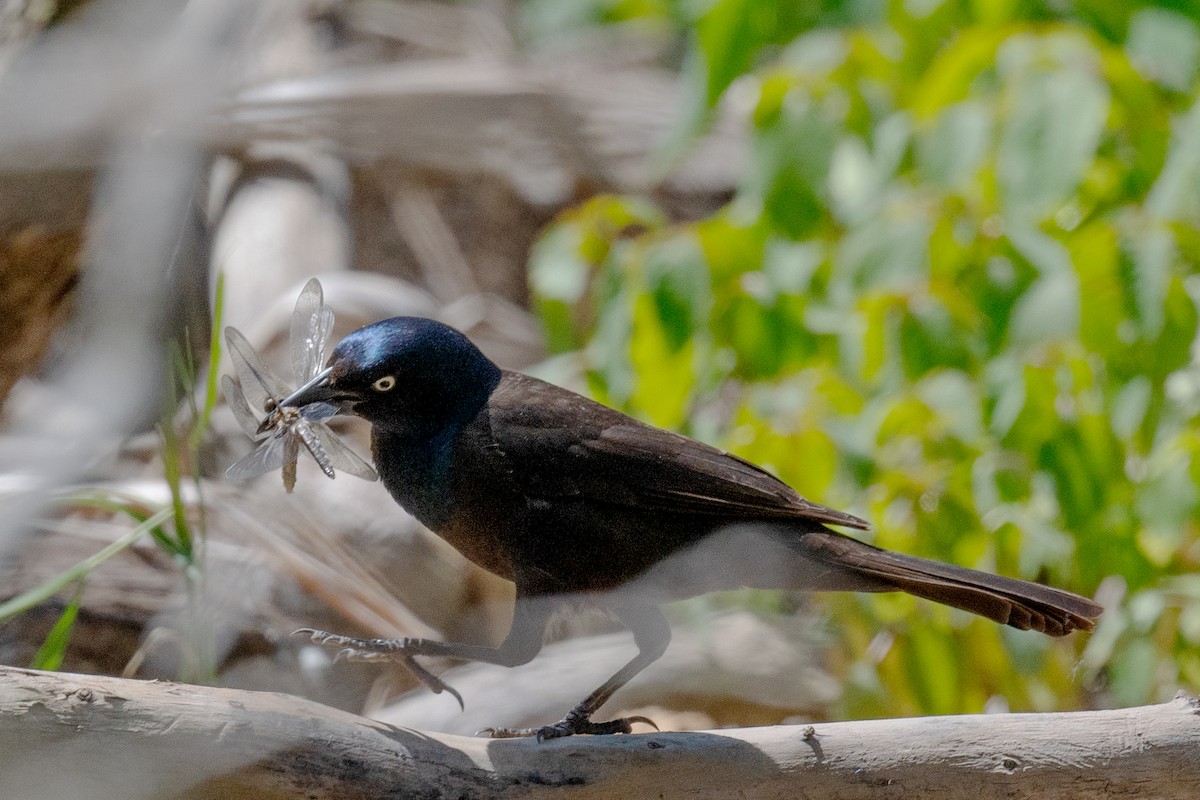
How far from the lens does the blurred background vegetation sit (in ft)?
9.64

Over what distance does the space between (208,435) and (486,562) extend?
6.44ft

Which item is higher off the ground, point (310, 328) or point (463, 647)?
point (310, 328)

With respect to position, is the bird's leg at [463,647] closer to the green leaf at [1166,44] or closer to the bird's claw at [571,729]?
the bird's claw at [571,729]

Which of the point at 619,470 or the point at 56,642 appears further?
the point at 56,642

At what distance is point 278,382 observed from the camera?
2.48 metres

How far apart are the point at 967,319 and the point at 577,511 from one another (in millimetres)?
1441

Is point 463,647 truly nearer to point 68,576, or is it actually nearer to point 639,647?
point 639,647

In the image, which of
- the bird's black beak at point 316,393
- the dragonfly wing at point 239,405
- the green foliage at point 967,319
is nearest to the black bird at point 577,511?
the bird's black beak at point 316,393

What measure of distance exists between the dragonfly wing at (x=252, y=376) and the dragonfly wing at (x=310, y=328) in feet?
0.18

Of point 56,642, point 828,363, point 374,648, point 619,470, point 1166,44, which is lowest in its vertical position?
point 56,642

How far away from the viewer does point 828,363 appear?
3771 mm

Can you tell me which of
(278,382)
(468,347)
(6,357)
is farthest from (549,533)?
(6,357)

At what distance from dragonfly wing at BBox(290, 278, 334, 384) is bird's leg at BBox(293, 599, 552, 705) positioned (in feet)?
1.63

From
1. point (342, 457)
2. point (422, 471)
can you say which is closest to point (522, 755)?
point (422, 471)
